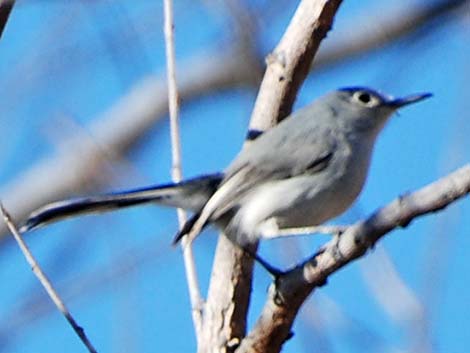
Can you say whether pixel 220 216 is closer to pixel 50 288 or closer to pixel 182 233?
pixel 182 233

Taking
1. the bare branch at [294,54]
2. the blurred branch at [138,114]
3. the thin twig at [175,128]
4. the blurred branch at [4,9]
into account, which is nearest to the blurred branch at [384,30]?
the blurred branch at [138,114]

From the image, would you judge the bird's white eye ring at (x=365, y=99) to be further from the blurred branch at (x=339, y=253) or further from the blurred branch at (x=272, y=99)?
the blurred branch at (x=339, y=253)

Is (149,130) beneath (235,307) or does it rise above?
above

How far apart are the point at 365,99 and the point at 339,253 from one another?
1.17m

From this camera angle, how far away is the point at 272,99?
114 inches

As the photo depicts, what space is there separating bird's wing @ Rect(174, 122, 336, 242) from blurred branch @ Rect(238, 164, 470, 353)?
480mm

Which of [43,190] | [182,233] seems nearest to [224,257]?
[182,233]

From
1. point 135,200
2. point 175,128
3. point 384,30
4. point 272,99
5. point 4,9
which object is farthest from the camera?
point 384,30

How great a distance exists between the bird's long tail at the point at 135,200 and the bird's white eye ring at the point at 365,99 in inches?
21.6

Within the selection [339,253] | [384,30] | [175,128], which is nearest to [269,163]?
[175,128]

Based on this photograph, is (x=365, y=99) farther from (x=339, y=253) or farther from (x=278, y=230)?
(x=339, y=253)

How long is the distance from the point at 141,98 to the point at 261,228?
5.74 feet

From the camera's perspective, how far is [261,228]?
279 centimetres

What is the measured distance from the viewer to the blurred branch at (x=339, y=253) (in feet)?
6.30
